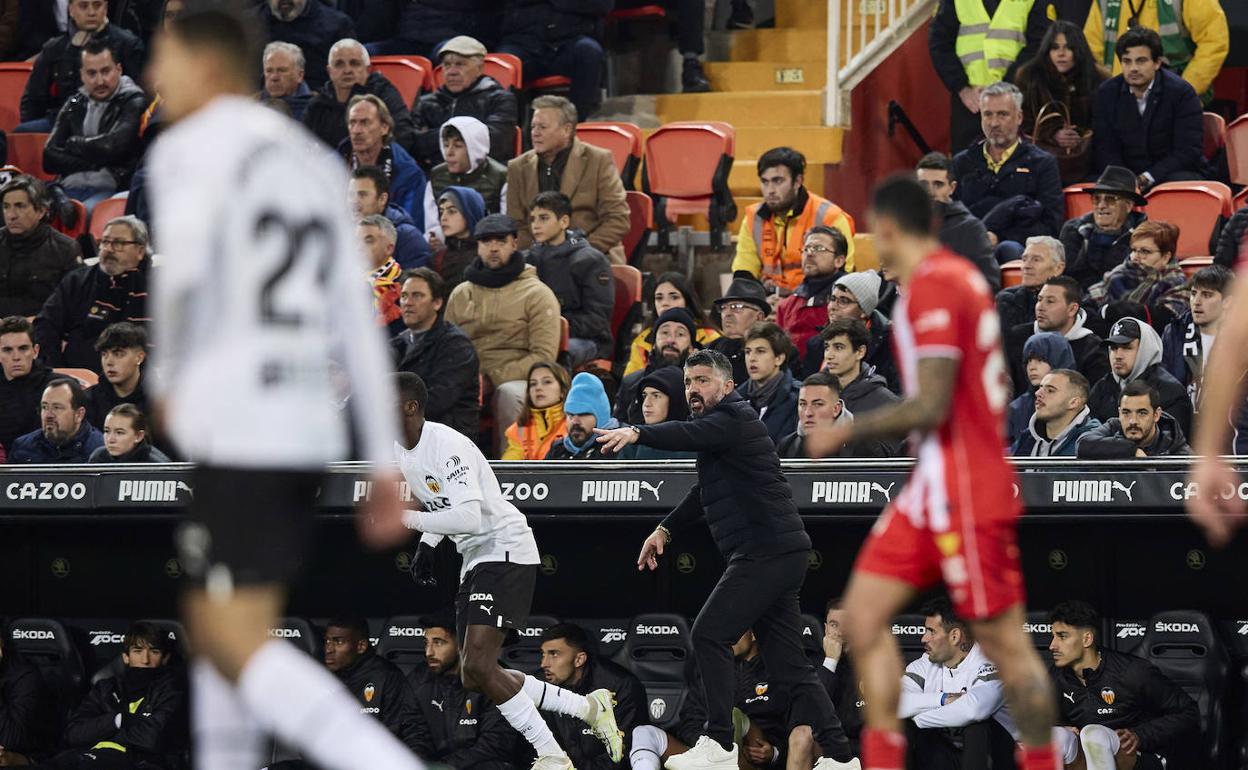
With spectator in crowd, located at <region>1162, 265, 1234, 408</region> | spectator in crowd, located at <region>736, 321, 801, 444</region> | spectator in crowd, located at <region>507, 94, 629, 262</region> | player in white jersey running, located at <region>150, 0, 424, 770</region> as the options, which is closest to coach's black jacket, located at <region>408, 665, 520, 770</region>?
spectator in crowd, located at <region>736, 321, 801, 444</region>

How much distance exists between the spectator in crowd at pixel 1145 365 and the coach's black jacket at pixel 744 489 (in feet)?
6.53

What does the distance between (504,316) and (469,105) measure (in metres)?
2.81

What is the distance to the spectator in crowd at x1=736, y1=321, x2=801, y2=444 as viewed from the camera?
10266mm

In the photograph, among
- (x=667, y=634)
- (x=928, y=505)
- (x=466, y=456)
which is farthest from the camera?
(x=667, y=634)

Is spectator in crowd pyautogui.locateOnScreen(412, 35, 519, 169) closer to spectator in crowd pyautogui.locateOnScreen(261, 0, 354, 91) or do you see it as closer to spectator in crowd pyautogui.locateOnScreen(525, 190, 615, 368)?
spectator in crowd pyautogui.locateOnScreen(261, 0, 354, 91)

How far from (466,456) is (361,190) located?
11.5 ft

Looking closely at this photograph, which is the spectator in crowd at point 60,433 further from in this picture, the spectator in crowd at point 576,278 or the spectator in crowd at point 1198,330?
the spectator in crowd at point 1198,330

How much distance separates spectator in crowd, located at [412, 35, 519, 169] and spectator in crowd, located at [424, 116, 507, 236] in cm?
50

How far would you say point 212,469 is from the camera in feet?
16.0

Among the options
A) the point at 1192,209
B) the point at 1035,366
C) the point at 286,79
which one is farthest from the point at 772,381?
the point at 286,79

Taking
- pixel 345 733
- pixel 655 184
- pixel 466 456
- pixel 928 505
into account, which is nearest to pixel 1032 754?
pixel 928 505

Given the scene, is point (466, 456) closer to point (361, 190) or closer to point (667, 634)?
point (667, 634)

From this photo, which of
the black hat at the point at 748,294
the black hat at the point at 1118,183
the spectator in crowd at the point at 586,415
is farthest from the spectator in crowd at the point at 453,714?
the black hat at the point at 1118,183

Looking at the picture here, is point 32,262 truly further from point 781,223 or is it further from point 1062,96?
point 1062,96
